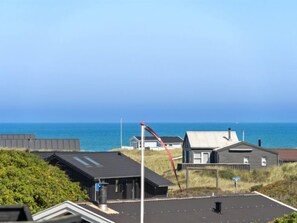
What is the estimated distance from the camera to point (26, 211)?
22.7 feet

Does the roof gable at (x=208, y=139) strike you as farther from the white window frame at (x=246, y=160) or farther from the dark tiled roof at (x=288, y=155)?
the dark tiled roof at (x=288, y=155)

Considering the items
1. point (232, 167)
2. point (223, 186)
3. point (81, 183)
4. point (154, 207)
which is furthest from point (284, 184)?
point (154, 207)

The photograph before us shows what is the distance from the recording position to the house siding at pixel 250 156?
70625 millimetres

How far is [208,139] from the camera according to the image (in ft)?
244

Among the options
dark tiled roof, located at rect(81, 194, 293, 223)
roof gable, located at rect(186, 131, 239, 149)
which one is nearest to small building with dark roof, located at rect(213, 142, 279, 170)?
roof gable, located at rect(186, 131, 239, 149)

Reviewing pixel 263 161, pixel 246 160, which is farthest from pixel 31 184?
pixel 263 161

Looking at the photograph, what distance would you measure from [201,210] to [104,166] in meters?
15.8

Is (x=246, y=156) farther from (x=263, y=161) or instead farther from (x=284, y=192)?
(x=284, y=192)

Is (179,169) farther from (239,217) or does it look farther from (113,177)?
(239,217)

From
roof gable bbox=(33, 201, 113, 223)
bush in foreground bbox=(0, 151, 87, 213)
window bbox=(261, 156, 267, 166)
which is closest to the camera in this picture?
roof gable bbox=(33, 201, 113, 223)

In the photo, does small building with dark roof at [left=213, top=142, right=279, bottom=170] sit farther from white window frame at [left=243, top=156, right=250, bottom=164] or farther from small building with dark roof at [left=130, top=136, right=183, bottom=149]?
small building with dark roof at [left=130, top=136, right=183, bottom=149]

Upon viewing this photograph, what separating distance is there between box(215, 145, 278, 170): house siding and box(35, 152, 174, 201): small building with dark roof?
3030 cm

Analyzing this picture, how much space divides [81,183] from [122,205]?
14.3 meters

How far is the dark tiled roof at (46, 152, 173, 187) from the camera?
38375 mm
